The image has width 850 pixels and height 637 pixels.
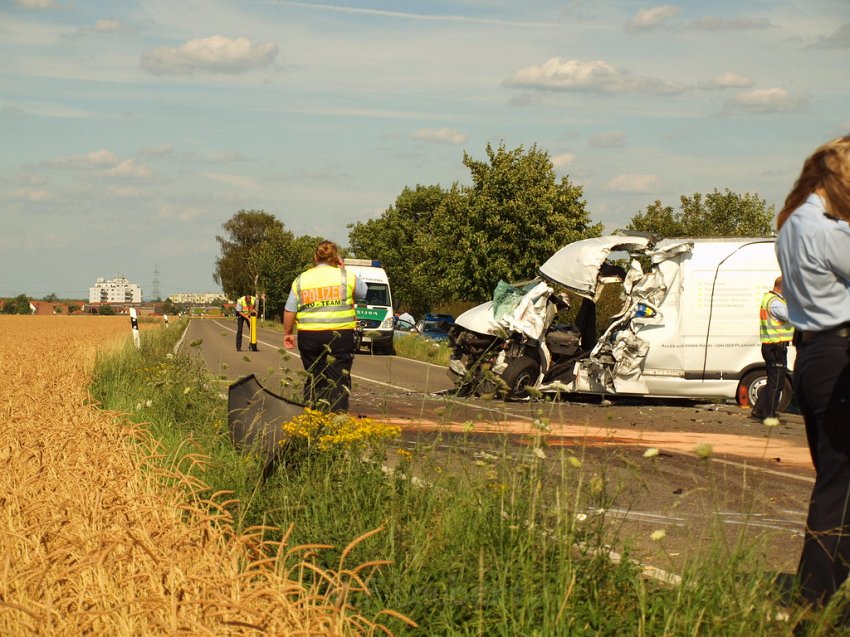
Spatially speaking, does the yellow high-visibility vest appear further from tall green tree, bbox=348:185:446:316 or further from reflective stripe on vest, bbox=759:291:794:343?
tall green tree, bbox=348:185:446:316

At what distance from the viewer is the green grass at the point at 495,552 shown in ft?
13.2

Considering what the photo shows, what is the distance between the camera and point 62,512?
16.6 feet

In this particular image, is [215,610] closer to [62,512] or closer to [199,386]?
[62,512]

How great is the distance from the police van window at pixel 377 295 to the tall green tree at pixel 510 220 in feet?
26.6

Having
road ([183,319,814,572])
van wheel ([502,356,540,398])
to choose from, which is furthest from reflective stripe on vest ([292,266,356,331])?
van wheel ([502,356,540,398])

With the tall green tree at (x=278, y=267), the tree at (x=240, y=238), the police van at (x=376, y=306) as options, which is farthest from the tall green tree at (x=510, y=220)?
the tree at (x=240, y=238)

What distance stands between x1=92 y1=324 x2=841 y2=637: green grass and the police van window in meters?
31.7

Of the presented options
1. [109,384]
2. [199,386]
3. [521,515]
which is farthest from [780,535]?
[109,384]

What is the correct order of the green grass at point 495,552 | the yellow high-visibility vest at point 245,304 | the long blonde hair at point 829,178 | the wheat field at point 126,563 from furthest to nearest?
the yellow high-visibility vest at point 245,304, the long blonde hair at point 829,178, the green grass at point 495,552, the wheat field at point 126,563

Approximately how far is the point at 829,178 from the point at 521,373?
496 inches

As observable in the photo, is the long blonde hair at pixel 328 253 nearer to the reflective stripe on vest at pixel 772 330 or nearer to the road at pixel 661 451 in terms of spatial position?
the road at pixel 661 451

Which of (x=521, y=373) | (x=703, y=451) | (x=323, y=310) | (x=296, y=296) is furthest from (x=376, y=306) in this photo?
(x=703, y=451)

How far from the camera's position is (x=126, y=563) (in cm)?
429

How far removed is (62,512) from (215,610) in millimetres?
1668
